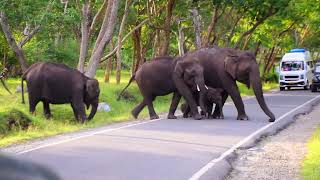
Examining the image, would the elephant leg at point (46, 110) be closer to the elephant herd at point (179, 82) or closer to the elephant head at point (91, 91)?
the elephant herd at point (179, 82)

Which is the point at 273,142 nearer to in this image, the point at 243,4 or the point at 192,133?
the point at 192,133

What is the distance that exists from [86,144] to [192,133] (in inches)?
124

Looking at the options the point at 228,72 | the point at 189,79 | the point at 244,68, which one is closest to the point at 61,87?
the point at 189,79

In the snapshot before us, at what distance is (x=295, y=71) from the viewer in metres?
42.6

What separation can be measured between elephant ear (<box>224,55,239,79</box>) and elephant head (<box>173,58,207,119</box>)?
0.82m

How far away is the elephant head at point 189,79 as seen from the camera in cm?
1820

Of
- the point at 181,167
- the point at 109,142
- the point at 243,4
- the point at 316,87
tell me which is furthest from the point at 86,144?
the point at 316,87

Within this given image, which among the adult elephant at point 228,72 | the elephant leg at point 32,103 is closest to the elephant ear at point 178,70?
the adult elephant at point 228,72

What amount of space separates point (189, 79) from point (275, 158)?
799cm

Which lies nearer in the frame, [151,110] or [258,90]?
[258,90]

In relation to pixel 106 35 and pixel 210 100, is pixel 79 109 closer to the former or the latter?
pixel 210 100

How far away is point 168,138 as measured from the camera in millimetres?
12758

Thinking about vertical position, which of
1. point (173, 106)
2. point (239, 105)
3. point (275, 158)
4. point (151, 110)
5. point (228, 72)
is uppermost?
point (228, 72)

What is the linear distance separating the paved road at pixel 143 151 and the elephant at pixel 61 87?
2269 mm
